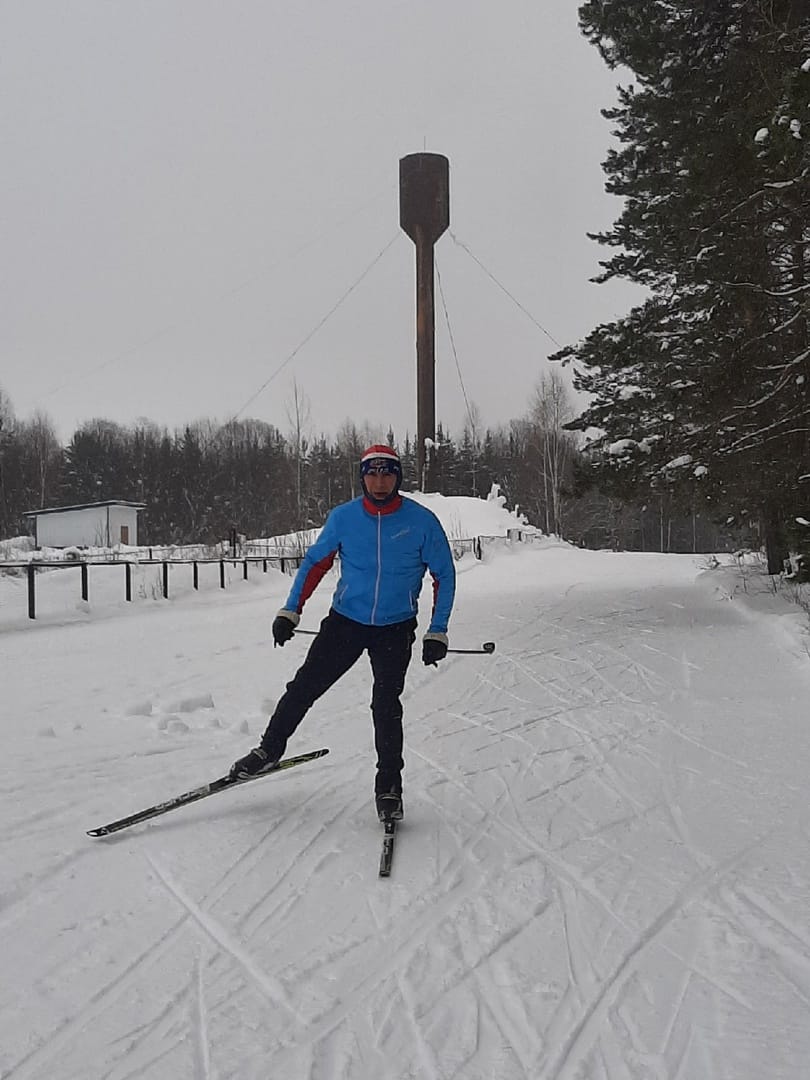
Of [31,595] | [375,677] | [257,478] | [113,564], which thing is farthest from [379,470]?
[257,478]

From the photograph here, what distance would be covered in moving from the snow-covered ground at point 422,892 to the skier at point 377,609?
0.46m

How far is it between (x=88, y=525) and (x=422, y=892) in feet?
166

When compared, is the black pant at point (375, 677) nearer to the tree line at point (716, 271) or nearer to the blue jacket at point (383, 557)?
the blue jacket at point (383, 557)

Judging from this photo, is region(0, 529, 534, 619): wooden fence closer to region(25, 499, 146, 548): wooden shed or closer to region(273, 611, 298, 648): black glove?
region(273, 611, 298, 648): black glove

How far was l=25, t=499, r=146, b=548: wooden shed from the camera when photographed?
165ft

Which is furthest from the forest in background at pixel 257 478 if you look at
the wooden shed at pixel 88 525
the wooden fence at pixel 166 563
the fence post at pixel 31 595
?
the fence post at pixel 31 595

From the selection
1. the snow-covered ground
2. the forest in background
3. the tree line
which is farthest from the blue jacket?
the forest in background

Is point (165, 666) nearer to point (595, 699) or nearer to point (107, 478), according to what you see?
point (595, 699)

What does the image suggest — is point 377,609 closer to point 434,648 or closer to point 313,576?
point 434,648

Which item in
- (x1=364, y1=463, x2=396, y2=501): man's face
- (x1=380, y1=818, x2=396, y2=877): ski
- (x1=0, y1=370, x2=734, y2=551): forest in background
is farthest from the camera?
(x1=0, y1=370, x2=734, y2=551): forest in background

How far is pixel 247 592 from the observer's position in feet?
75.1

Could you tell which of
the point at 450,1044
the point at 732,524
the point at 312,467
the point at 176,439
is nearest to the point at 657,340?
the point at 732,524

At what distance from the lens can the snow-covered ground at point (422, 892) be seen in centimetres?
268

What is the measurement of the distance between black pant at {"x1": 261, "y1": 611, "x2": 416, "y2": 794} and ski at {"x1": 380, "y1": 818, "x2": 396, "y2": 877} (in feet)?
0.69
